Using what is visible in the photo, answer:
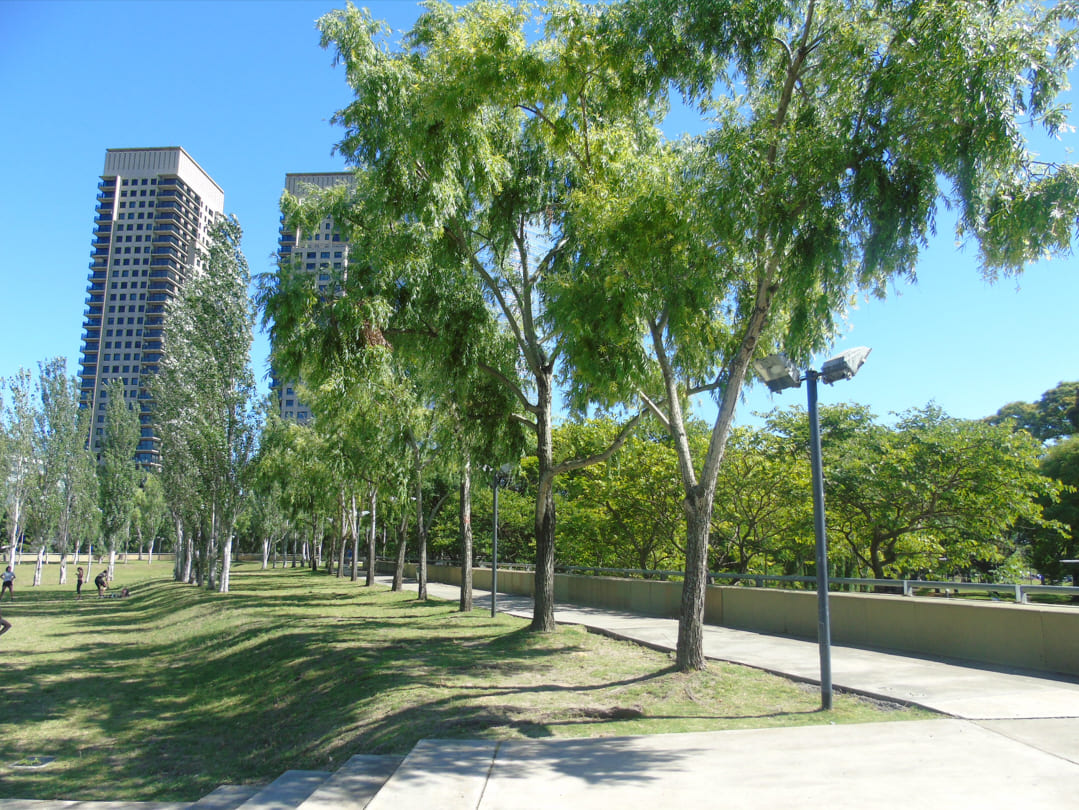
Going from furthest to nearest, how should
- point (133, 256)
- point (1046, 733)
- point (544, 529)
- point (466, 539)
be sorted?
point (133, 256)
point (466, 539)
point (544, 529)
point (1046, 733)

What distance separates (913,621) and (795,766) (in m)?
7.56

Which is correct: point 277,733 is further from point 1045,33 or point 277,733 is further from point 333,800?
point 1045,33

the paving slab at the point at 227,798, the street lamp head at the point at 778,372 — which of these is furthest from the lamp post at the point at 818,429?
the paving slab at the point at 227,798

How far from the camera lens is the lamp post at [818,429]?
7547 millimetres

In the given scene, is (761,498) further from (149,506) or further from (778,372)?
(149,506)

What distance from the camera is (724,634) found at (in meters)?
14.1

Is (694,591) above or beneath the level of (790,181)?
beneath

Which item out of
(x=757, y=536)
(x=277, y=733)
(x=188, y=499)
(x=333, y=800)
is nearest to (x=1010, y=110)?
(x=333, y=800)

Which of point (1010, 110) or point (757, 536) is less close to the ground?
point (1010, 110)

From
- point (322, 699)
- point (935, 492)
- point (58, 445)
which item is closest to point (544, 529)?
point (322, 699)

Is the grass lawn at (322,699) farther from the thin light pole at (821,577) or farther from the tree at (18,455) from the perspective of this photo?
the tree at (18,455)

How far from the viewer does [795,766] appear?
5262mm

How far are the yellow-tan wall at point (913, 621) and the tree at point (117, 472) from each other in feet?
176

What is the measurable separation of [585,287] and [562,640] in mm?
6780
